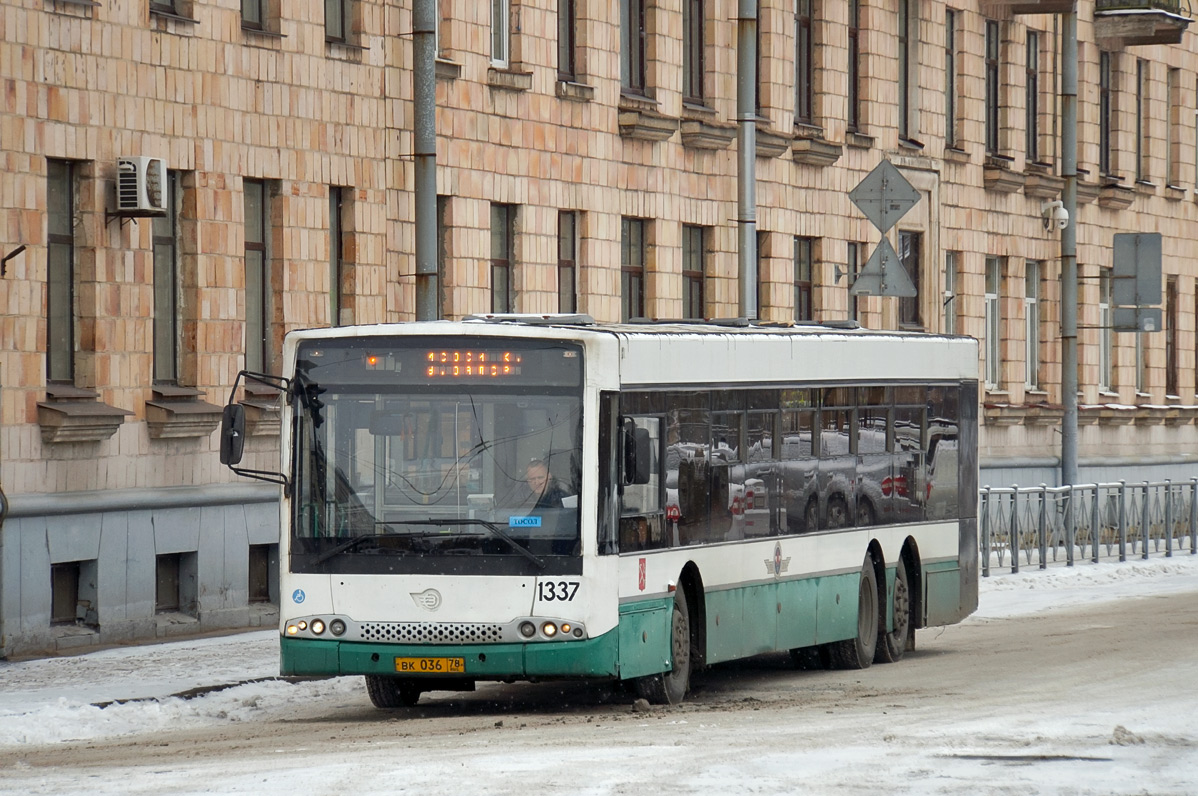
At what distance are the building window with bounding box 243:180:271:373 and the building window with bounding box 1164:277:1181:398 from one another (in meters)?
28.9

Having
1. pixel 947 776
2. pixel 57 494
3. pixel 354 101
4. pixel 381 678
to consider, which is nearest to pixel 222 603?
pixel 57 494

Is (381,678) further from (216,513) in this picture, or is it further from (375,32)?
(375,32)

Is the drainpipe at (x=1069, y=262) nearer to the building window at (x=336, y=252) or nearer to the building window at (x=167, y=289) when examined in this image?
the building window at (x=336, y=252)

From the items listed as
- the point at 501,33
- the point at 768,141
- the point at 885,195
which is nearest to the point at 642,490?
the point at 885,195

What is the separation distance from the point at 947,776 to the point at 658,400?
5.13 meters

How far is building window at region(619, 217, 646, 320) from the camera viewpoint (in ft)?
108

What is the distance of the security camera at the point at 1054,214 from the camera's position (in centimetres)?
3978

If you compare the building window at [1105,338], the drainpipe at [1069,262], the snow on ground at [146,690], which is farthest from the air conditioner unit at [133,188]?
the building window at [1105,338]

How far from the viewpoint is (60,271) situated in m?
22.5

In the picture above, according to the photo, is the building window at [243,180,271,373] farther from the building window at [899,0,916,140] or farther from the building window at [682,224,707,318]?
the building window at [899,0,916,140]

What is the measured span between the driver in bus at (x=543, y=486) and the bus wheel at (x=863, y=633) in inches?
200

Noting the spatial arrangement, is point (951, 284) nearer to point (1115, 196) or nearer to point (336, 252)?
point (1115, 196)

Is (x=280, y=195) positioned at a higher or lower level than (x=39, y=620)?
higher

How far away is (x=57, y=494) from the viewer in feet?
72.2
